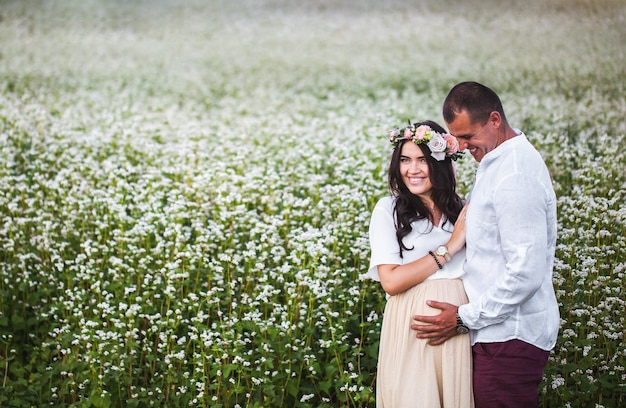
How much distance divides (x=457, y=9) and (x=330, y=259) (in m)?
16.5

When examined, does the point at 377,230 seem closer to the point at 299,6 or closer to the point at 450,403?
the point at 450,403

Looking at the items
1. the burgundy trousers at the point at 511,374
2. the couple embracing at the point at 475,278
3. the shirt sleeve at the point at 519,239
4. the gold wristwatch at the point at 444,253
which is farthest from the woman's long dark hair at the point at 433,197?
the burgundy trousers at the point at 511,374

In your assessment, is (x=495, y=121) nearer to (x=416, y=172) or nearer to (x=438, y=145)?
(x=438, y=145)

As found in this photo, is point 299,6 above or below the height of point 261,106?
above

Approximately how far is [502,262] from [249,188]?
4314mm

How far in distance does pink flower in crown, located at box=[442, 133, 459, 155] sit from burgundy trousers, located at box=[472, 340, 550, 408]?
1007 millimetres

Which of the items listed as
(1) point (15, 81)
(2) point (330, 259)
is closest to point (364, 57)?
(1) point (15, 81)

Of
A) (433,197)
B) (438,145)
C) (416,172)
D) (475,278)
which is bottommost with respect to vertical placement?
(475,278)

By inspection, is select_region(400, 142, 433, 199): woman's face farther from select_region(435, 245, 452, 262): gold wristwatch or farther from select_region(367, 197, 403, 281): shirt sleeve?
select_region(435, 245, 452, 262): gold wristwatch

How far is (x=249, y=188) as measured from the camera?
7.53 metres

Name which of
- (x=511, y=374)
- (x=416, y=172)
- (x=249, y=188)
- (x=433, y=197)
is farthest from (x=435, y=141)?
(x=249, y=188)

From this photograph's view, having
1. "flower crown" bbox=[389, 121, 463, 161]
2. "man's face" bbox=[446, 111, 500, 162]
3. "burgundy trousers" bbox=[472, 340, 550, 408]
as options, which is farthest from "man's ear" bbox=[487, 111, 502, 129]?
"burgundy trousers" bbox=[472, 340, 550, 408]

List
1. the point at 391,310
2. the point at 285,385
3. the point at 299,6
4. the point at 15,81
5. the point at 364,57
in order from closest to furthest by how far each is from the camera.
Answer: the point at 391,310, the point at 285,385, the point at 15,81, the point at 364,57, the point at 299,6

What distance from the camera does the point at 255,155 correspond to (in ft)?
29.1
